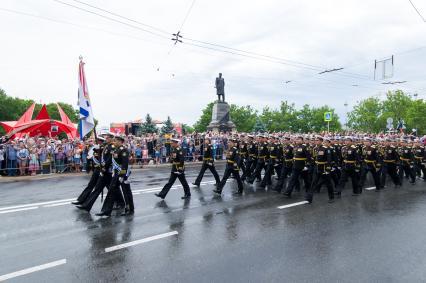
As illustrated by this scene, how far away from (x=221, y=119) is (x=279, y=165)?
1759 cm

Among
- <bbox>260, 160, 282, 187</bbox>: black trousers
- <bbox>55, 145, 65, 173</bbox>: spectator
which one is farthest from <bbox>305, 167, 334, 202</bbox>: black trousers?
<bbox>55, 145, 65, 173</bbox>: spectator

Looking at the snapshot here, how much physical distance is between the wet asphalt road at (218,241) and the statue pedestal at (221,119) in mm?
19186

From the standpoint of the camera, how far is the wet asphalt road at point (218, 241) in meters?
4.73

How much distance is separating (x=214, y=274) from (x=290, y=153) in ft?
23.0

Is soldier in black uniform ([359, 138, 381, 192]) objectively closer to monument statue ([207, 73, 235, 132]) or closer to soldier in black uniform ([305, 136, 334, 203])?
soldier in black uniform ([305, 136, 334, 203])

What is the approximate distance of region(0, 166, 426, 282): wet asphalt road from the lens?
4.73m

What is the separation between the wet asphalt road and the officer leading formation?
0.51 metres

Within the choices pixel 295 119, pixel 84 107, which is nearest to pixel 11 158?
pixel 84 107

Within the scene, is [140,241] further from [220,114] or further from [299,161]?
[220,114]

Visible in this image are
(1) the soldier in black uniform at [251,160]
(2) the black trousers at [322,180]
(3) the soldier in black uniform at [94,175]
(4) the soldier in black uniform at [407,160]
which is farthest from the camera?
(4) the soldier in black uniform at [407,160]

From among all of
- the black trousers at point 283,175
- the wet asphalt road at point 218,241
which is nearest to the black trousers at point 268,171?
the black trousers at point 283,175

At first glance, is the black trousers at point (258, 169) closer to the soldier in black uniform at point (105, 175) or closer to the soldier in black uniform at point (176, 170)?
the soldier in black uniform at point (176, 170)

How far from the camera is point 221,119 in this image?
29250 millimetres

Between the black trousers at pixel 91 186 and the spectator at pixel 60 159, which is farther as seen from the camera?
the spectator at pixel 60 159
